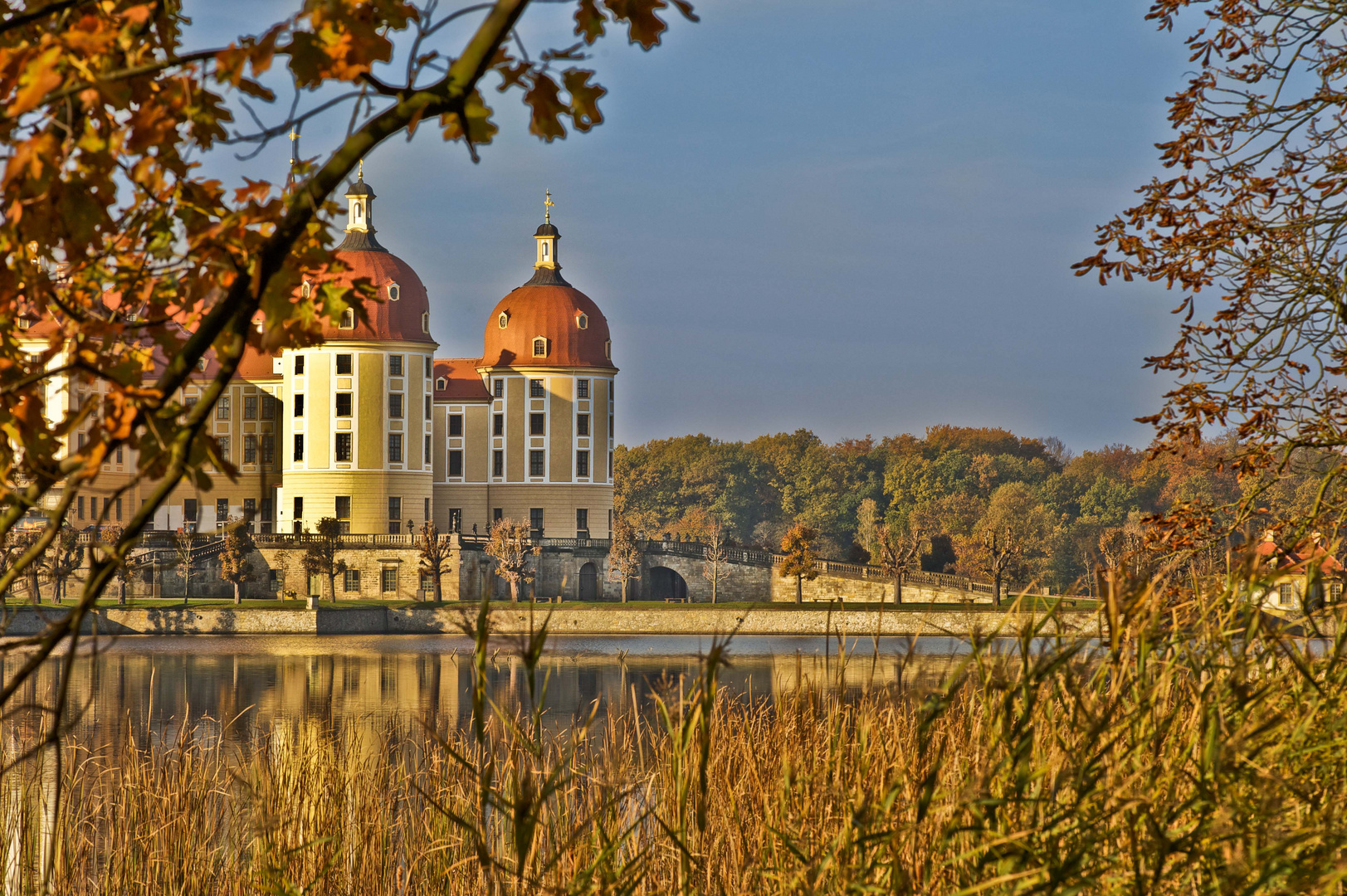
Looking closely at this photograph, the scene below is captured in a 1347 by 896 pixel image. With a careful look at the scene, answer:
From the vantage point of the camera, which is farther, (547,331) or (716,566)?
(547,331)

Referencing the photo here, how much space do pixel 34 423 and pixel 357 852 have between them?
4.38 metres

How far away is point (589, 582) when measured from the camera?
5166 centimetres

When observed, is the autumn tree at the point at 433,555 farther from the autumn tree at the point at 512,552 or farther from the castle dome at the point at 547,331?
the castle dome at the point at 547,331

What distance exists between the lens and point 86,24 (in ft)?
5.76

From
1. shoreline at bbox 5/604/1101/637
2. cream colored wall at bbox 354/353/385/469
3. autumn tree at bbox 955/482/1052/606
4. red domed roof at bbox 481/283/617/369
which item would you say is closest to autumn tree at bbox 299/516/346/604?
cream colored wall at bbox 354/353/385/469

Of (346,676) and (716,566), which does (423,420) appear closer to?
(716,566)

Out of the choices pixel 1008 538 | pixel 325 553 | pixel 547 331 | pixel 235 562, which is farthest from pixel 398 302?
pixel 1008 538

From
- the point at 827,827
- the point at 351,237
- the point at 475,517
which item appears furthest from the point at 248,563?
the point at 827,827

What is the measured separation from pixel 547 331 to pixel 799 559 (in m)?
14.7

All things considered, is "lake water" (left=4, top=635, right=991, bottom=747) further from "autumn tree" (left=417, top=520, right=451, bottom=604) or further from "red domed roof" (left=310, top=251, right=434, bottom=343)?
"red domed roof" (left=310, top=251, right=434, bottom=343)

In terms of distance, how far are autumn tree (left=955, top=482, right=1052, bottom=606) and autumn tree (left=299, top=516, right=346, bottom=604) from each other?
22.6 meters

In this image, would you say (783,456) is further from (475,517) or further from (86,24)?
(86,24)

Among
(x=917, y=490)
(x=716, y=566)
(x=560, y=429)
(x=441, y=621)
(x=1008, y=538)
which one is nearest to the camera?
(x=441, y=621)

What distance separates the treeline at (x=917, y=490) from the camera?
192 feet
